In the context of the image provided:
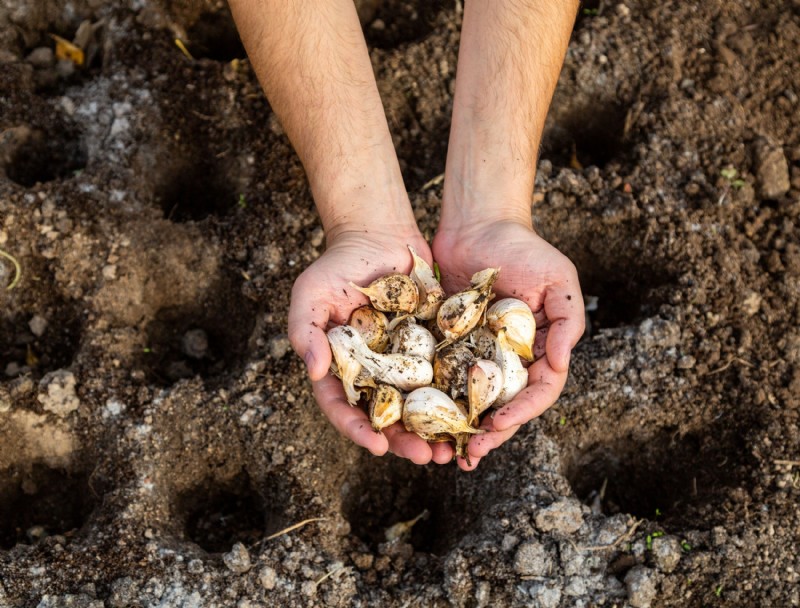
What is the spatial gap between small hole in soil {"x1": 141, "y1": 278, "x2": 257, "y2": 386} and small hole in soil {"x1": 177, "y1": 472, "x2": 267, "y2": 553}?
1.10 feet

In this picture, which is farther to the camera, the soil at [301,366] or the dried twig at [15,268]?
the dried twig at [15,268]

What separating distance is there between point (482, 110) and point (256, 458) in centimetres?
119

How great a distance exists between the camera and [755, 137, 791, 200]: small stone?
8.38 ft

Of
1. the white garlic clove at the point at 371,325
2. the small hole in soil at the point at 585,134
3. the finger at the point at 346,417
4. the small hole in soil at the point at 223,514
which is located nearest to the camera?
the finger at the point at 346,417

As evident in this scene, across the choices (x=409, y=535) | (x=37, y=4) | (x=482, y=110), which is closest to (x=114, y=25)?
(x=37, y=4)

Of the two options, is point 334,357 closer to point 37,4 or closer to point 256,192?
point 256,192

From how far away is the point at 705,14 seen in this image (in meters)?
2.81

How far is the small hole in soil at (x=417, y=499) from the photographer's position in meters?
2.14

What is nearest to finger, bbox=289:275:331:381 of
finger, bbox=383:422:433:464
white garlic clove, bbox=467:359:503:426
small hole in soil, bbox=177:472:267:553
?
finger, bbox=383:422:433:464

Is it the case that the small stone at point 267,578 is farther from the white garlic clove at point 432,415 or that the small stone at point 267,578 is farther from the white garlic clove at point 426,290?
the white garlic clove at point 426,290

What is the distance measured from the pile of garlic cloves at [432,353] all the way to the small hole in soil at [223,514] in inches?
22.1

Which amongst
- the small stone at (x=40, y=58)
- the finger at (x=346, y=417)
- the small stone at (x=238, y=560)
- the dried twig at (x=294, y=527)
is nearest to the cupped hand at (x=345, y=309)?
the finger at (x=346, y=417)

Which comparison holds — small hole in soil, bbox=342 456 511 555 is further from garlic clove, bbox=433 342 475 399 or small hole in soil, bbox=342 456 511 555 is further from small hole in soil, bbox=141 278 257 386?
small hole in soil, bbox=141 278 257 386

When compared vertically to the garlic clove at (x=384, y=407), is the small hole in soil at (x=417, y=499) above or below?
below
